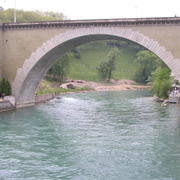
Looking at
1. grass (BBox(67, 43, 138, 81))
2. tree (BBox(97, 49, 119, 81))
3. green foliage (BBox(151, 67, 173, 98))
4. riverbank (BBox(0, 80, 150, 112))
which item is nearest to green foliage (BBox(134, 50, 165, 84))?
riverbank (BBox(0, 80, 150, 112))

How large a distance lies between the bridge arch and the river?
13.0 ft

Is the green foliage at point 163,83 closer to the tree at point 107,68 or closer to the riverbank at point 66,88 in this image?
the riverbank at point 66,88

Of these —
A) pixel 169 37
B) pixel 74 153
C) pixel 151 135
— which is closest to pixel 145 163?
pixel 74 153

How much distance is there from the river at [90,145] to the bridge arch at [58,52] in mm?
3958

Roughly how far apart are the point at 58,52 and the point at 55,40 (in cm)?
312

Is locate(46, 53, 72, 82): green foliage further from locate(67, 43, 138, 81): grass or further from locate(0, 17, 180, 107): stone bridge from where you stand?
locate(0, 17, 180, 107): stone bridge

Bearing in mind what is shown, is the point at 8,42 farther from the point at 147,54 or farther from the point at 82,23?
the point at 147,54

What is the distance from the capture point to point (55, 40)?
34.3 m

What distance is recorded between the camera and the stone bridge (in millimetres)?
29047

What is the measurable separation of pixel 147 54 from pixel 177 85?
3673cm

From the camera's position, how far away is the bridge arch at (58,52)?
2947 cm

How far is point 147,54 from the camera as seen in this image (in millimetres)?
82938

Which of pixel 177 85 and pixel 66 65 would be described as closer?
pixel 177 85

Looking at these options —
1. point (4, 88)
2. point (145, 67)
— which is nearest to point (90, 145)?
point (4, 88)
